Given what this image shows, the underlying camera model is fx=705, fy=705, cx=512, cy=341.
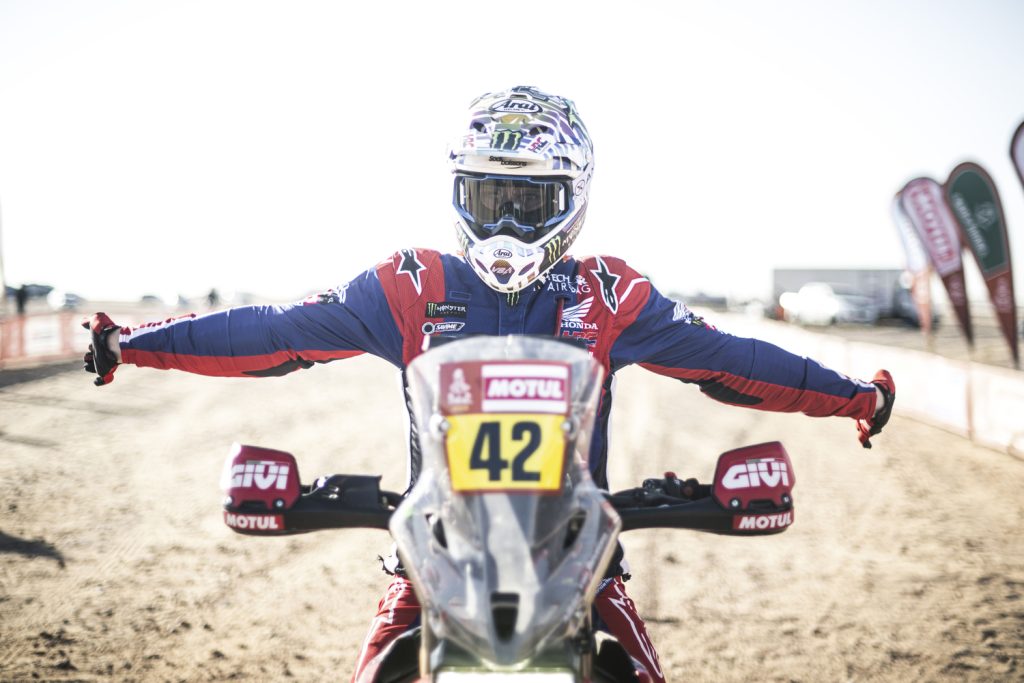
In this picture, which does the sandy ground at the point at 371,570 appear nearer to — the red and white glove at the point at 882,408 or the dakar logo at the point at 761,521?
the red and white glove at the point at 882,408

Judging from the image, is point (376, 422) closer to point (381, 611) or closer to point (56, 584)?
point (56, 584)

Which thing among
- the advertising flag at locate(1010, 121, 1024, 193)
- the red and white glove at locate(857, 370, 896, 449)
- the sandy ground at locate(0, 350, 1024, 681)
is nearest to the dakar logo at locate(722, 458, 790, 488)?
the red and white glove at locate(857, 370, 896, 449)

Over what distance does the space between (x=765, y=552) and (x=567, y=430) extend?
5.58m

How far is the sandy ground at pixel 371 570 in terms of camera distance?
451 centimetres

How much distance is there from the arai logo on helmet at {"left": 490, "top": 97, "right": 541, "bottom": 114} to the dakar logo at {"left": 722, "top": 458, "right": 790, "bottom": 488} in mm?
1541

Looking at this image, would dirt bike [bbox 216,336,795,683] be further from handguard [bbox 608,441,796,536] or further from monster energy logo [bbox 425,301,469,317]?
monster energy logo [bbox 425,301,469,317]

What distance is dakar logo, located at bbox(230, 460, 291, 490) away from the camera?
1.73 meters

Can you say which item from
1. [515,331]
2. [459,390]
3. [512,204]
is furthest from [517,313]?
[459,390]

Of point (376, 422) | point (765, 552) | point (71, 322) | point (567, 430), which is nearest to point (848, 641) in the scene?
point (765, 552)

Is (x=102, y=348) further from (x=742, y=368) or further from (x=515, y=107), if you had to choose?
(x=742, y=368)

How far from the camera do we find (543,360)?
167cm

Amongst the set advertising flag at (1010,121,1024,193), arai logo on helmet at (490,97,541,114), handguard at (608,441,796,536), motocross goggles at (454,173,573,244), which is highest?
advertising flag at (1010,121,1024,193)

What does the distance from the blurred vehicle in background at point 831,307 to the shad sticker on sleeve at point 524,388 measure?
3684 centimetres

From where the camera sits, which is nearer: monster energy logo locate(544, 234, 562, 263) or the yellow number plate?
the yellow number plate
